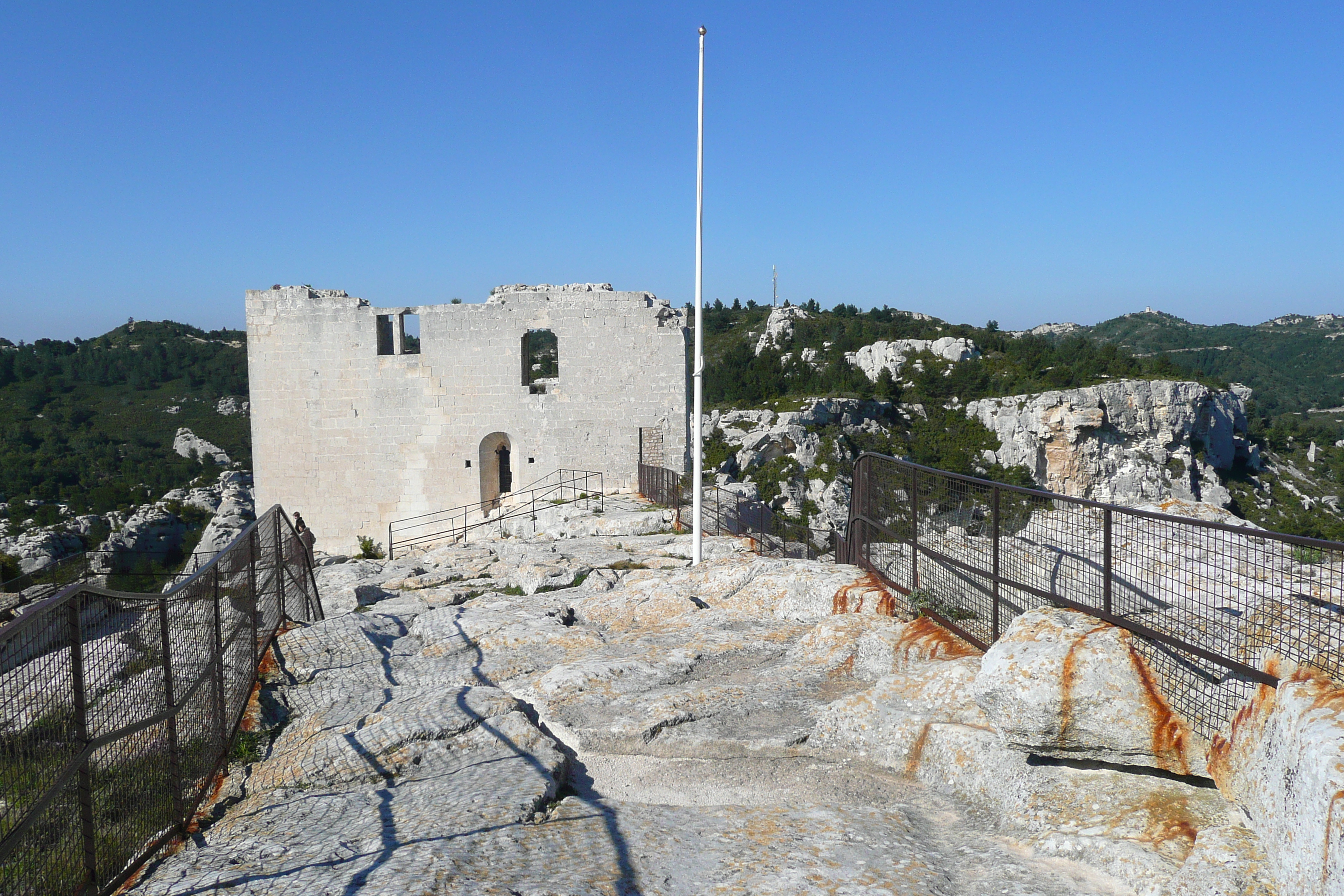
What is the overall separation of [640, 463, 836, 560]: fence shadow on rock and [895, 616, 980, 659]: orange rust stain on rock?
605cm

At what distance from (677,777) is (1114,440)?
47069mm

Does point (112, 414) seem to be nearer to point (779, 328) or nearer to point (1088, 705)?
point (779, 328)

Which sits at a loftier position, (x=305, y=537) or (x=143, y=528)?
(x=305, y=537)

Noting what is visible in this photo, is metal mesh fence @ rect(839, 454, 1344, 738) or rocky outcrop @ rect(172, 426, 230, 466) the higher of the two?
metal mesh fence @ rect(839, 454, 1344, 738)

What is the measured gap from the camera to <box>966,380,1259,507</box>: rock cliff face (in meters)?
44.3

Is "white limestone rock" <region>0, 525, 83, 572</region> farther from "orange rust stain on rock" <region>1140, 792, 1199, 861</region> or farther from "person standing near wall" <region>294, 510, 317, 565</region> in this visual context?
"orange rust stain on rock" <region>1140, 792, 1199, 861</region>

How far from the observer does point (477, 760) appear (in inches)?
184

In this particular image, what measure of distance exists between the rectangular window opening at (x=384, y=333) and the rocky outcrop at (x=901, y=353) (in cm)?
4273

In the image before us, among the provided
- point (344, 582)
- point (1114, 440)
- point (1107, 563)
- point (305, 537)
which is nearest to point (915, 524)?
point (1107, 563)

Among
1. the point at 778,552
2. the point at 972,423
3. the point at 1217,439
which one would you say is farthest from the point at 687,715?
the point at 1217,439

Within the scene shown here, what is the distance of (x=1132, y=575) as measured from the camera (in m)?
5.40

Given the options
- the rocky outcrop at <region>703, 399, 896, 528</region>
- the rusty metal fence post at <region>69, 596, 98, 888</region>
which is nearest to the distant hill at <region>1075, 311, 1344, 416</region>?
the rocky outcrop at <region>703, 399, 896, 528</region>

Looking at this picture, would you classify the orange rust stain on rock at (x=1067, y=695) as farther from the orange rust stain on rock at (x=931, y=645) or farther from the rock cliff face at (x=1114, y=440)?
the rock cliff face at (x=1114, y=440)

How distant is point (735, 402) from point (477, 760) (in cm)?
5112
